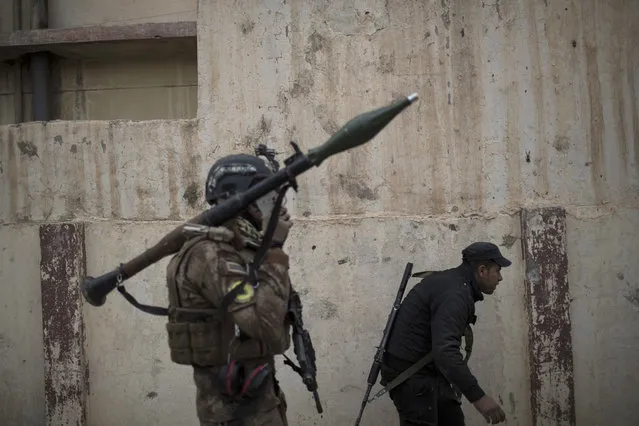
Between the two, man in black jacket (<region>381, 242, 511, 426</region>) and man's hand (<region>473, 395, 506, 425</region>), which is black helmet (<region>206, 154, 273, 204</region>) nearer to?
man in black jacket (<region>381, 242, 511, 426</region>)

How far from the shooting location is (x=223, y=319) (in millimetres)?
3615

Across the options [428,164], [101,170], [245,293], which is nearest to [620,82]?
[428,164]

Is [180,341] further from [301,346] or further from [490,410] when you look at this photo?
[490,410]

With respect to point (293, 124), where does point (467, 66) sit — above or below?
above

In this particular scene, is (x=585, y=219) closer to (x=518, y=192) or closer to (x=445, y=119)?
(x=518, y=192)

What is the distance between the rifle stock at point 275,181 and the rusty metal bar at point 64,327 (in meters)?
2.07

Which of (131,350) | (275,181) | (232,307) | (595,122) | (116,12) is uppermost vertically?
(116,12)

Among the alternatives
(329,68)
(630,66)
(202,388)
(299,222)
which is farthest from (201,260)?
(630,66)

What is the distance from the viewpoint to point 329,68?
224 inches

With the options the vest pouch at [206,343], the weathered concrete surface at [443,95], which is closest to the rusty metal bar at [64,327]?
the weathered concrete surface at [443,95]

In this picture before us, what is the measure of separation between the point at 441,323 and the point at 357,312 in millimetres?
1204

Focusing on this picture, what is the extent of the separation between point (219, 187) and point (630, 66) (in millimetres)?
3382

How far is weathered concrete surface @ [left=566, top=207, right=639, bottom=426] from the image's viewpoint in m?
5.57

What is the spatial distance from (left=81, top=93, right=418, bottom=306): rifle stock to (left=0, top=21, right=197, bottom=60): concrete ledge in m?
2.82
